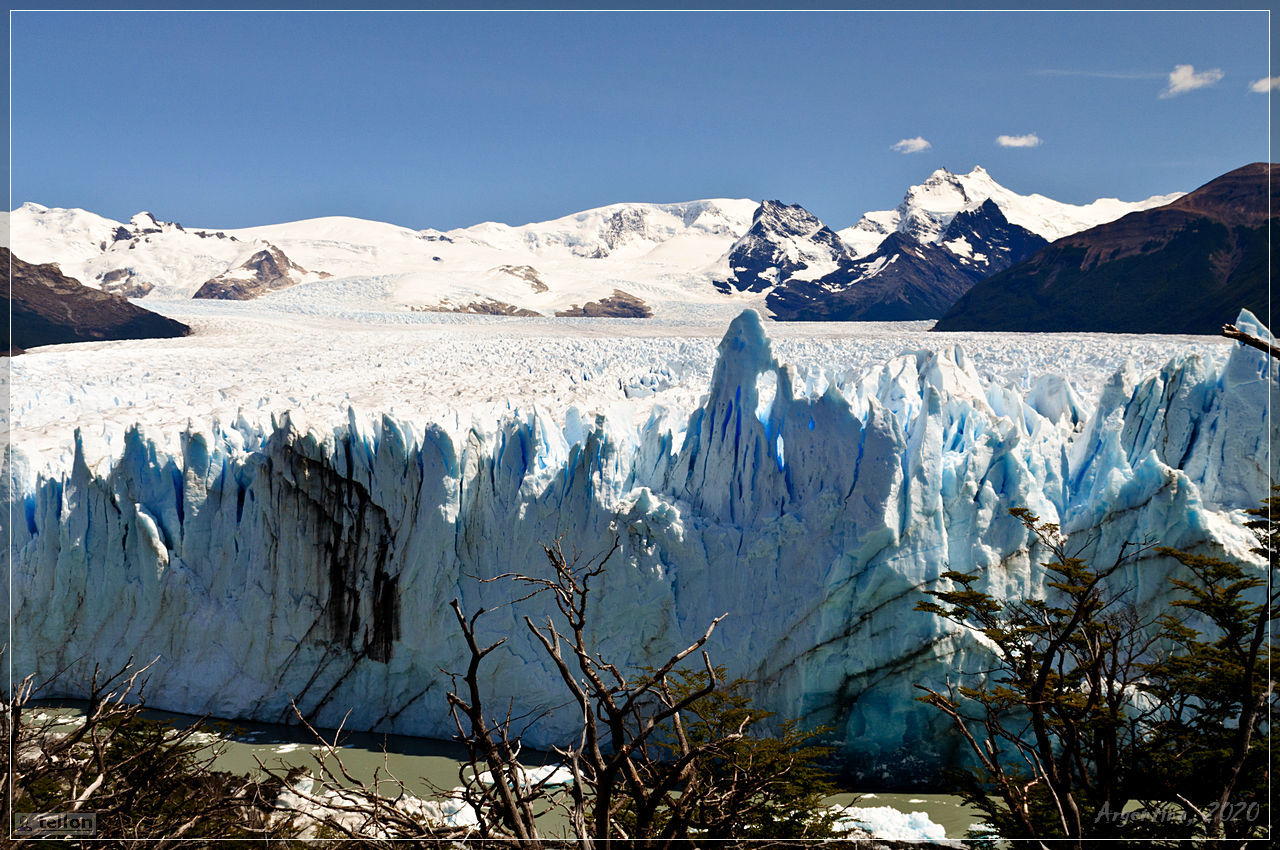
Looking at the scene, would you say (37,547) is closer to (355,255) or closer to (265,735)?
(265,735)

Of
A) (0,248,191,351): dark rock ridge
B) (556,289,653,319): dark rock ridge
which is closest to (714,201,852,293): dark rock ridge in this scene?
(556,289,653,319): dark rock ridge

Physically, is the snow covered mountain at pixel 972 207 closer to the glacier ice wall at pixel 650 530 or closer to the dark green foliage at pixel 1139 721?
the glacier ice wall at pixel 650 530

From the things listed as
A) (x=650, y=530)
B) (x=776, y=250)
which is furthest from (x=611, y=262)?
(x=650, y=530)

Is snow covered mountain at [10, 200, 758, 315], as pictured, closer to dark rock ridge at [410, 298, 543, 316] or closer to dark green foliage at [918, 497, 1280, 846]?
dark rock ridge at [410, 298, 543, 316]

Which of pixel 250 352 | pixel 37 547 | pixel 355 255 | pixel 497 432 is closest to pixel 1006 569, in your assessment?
pixel 497 432

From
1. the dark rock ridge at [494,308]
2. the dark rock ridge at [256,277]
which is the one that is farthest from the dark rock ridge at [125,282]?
the dark rock ridge at [494,308]
